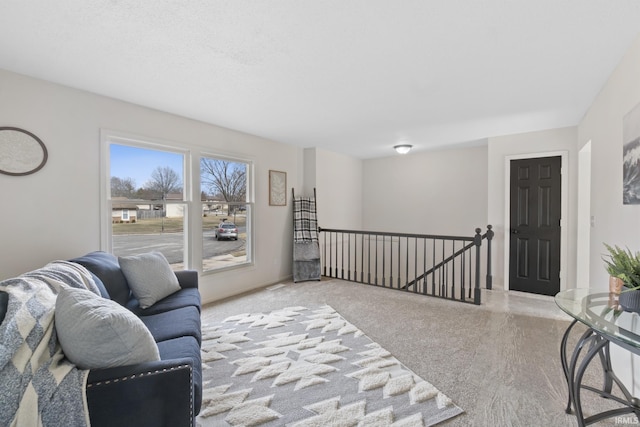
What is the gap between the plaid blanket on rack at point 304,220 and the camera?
491 centimetres

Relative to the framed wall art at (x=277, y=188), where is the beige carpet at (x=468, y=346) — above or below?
below

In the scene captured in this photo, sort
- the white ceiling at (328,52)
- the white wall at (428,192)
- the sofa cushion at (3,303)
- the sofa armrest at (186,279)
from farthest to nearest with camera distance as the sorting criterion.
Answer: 1. the white wall at (428,192)
2. the sofa armrest at (186,279)
3. the white ceiling at (328,52)
4. the sofa cushion at (3,303)

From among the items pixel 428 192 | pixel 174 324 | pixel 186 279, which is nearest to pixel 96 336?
pixel 174 324

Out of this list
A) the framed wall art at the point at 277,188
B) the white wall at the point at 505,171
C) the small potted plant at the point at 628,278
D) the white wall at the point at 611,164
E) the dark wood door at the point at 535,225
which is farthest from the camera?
the framed wall art at the point at 277,188

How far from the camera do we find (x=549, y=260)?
4.02 meters

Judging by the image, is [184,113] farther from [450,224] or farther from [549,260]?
[549,260]

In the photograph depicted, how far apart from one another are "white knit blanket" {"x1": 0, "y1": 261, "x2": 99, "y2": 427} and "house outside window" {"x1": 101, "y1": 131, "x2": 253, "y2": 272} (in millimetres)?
1899

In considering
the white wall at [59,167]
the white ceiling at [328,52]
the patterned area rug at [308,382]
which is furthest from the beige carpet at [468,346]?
the white ceiling at [328,52]

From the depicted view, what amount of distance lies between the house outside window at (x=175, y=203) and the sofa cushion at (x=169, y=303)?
3.06 feet

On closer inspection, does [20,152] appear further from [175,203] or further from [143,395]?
[143,395]

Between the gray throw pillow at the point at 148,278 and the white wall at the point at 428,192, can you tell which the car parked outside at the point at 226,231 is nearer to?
the gray throw pillow at the point at 148,278

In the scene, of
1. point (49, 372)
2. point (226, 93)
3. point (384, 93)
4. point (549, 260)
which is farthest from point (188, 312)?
point (549, 260)

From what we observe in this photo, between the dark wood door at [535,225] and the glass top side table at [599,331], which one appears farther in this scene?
the dark wood door at [535,225]

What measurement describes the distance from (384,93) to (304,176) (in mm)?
2720
